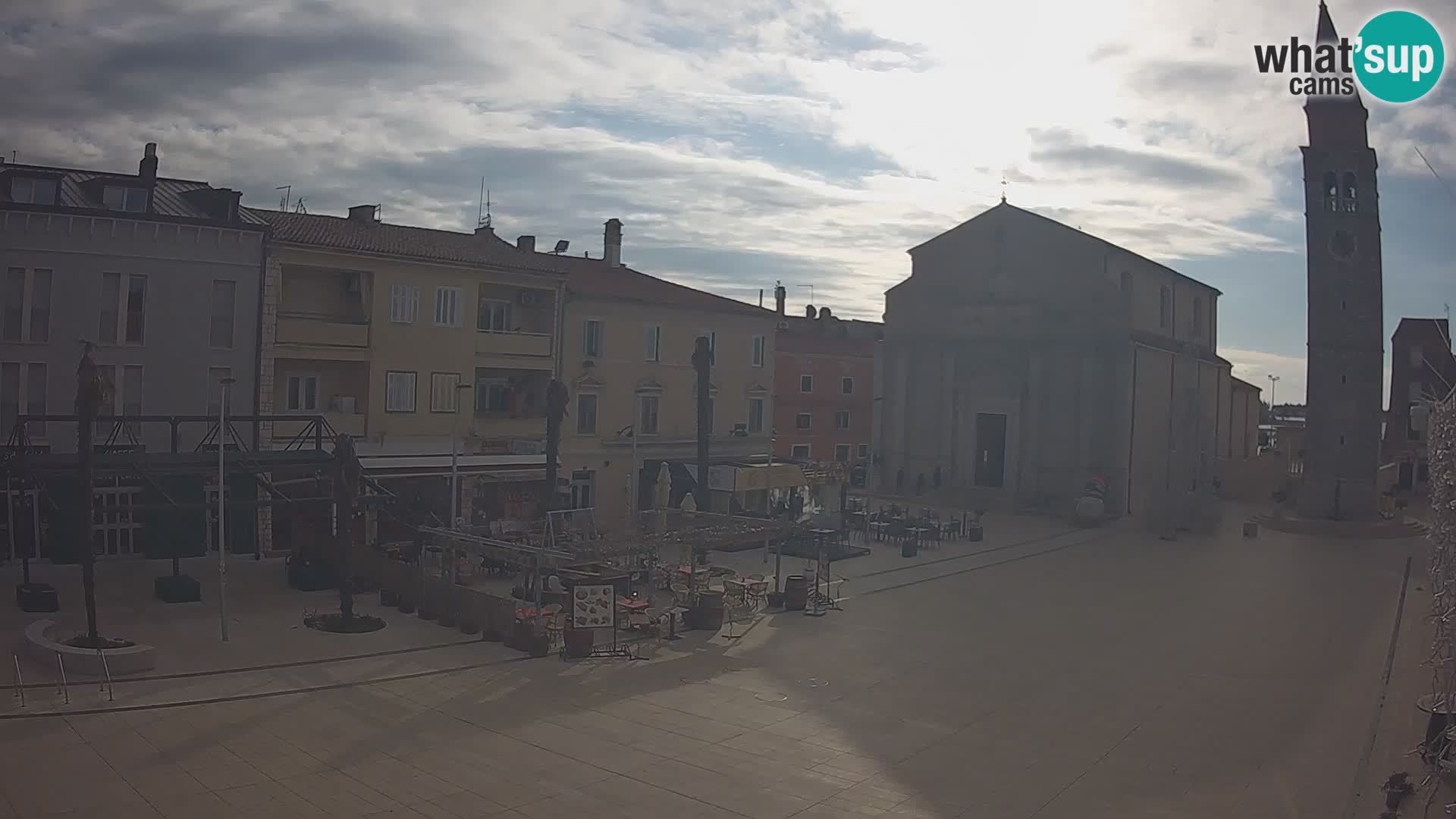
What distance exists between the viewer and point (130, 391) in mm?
29625

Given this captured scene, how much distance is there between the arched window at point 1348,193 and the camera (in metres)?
50.6

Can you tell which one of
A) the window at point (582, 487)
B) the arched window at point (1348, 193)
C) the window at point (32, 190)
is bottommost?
the window at point (582, 487)

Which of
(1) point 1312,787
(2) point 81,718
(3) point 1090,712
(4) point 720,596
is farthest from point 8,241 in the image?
(1) point 1312,787

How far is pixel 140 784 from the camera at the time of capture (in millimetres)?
12766

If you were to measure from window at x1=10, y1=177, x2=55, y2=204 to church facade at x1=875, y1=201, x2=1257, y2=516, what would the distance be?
40.6 meters

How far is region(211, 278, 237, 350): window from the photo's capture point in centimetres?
3069

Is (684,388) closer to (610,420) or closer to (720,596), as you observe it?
(610,420)

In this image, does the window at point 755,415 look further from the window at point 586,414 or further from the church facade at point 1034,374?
the church facade at point 1034,374

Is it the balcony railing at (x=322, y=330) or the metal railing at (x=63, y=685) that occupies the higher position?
the balcony railing at (x=322, y=330)

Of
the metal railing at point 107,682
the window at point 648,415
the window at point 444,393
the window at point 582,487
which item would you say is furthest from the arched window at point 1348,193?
the metal railing at point 107,682

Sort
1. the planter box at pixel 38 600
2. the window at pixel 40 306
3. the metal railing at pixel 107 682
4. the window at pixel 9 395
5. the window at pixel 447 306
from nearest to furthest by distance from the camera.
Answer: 1. the metal railing at pixel 107 682
2. the planter box at pixel 38 600
3. the window at pixel 9 395
4. the window at pixel 40 306
5. the window at pixel 447 306

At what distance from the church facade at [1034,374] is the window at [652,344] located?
20.1 metres

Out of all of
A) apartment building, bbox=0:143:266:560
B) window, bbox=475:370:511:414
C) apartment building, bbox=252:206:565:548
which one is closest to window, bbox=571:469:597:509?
apartment building, bbox=252:206:565:548

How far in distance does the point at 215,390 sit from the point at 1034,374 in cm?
3845
